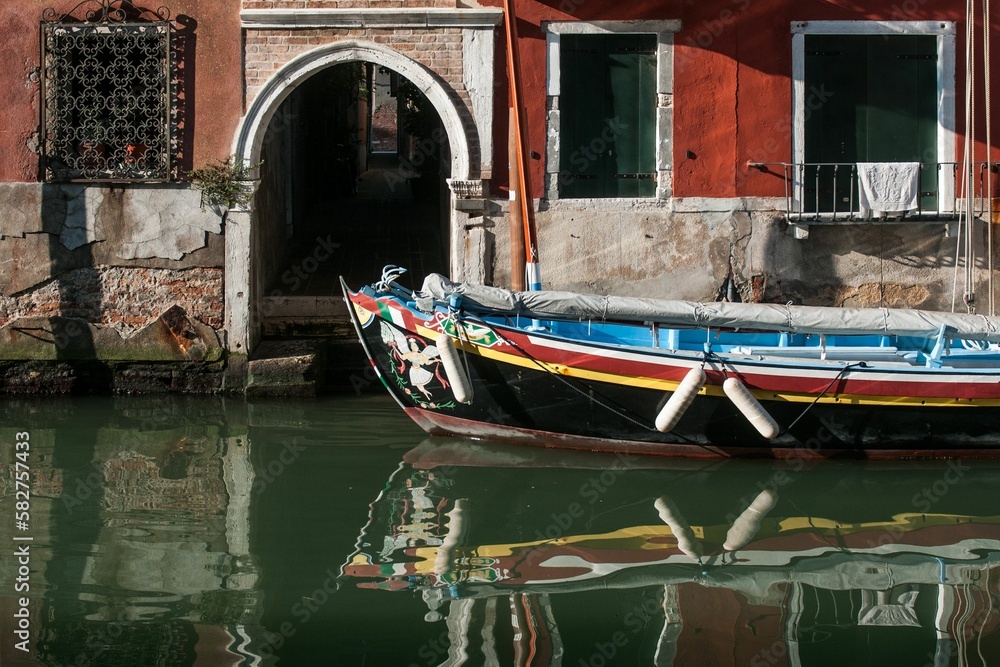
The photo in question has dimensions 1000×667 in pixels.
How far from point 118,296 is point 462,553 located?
194 inches

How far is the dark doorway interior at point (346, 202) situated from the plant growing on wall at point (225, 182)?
4.09ft

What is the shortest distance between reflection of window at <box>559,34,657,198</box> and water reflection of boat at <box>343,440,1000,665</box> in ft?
9.39

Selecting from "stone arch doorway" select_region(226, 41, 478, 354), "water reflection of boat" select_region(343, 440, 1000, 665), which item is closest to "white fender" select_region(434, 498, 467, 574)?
"water reflection of boat" select_region(343, 440, 1000, 665)

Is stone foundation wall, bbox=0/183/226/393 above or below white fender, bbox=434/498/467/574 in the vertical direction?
above

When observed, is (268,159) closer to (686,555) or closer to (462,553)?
(462,553)

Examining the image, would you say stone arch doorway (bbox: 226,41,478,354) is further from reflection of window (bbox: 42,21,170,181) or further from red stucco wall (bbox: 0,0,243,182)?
reflection of window (bbox: 42,21,170,181)

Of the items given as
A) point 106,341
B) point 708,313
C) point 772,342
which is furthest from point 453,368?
point 106,341

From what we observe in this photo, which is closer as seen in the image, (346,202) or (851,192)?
(851,192)

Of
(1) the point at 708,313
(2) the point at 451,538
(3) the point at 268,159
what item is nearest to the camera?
(2) the point at 451,538

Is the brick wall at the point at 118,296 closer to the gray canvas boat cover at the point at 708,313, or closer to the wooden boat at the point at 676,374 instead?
the wooden boat at the point at 676,374

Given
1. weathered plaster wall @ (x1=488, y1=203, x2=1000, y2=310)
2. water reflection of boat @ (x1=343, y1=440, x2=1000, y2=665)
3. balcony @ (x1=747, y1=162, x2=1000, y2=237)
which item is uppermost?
balcony @ (x1=747, y1=162, x2=1000, y2=237)

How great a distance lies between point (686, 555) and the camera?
6.28m

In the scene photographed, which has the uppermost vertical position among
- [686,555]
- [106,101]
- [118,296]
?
[106,101]

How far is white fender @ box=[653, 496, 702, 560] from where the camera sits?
20.9ft
